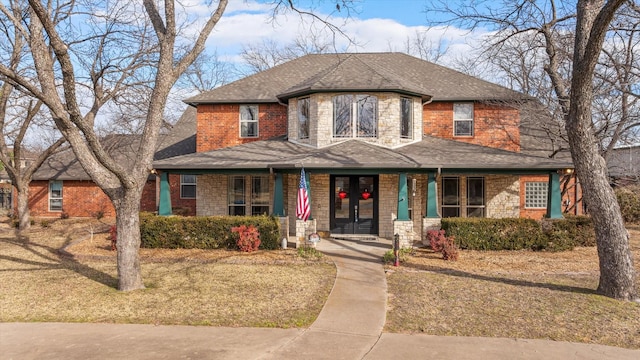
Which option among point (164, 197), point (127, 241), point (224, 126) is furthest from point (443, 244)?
point (224, 126)

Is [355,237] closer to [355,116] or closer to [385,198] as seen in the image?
[385,198]

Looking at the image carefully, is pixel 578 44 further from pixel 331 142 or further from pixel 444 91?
pixel 444 91

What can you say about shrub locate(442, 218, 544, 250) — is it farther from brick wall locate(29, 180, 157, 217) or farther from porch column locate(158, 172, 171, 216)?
brick wall locate(29, 180, 157, 217)

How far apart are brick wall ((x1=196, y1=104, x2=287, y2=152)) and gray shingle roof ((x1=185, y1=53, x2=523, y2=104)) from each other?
0.48 metres

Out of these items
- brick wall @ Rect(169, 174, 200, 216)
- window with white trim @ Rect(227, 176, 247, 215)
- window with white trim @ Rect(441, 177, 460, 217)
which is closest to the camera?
window with white trim @ Rect(441, 177, 460, 217)

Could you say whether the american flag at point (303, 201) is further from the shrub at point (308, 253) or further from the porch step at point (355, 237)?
the porch step at point (355, 237)

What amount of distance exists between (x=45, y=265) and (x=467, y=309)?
421 inches

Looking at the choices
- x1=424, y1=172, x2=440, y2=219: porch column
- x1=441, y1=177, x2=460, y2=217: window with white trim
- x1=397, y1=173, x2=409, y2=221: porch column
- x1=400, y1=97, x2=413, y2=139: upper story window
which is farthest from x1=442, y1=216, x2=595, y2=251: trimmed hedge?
x1=400, y1=97, x2=413, y2=139: upper story window

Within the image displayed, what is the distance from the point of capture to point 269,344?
596 centimetres

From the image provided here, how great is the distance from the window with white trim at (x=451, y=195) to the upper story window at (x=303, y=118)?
5976 millimetres

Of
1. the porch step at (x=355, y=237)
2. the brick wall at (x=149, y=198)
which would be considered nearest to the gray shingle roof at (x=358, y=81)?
the porch step at (x=355, y=237)

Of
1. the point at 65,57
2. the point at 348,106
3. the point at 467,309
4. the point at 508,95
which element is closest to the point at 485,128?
the point at 508,95

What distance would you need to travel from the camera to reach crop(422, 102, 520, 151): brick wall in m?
18.6

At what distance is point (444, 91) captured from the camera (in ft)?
62.1
